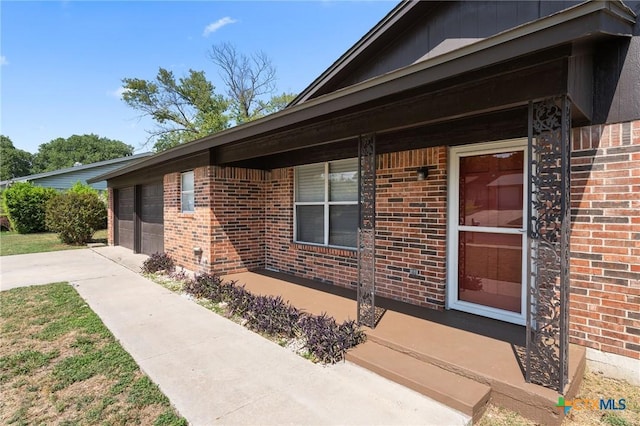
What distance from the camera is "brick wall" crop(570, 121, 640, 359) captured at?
3.12 metres

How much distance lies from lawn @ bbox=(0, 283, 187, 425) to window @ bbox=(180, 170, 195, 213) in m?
3.41

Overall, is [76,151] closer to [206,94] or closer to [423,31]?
[206,94]

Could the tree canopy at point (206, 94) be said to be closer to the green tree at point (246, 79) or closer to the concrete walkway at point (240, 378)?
the green tree at point (246, 79)

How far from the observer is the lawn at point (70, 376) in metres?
2.75

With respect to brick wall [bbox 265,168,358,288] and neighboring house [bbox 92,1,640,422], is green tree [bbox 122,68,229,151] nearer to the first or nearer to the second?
brick wall [bbox 265,168,358,288]

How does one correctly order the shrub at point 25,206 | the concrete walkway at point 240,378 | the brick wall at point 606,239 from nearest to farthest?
the concrete walkway at point 240,378 < the brick wall at point 606,239 < the shrub at point 25,206

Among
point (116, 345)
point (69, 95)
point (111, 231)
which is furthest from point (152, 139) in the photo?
point (116, 345)

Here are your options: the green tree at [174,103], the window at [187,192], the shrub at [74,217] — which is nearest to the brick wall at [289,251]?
the window at [187,192]

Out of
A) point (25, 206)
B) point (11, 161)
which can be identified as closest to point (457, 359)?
point (25, 206)

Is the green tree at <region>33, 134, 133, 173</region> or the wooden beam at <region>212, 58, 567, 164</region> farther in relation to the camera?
the green tree at <region>33, 134, 133, 173</region>

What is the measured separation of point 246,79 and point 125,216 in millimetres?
18282

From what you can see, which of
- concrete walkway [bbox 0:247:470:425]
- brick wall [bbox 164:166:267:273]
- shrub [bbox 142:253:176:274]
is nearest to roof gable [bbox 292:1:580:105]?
brick wall [bbox 164:166:267:273]

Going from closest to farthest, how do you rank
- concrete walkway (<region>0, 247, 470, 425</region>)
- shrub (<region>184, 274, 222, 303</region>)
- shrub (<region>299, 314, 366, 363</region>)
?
1. concrete walkway (<region>0, 247, 470, 425</region>)
2. shrub (<region>299, 314, 366, 363</region>)
3. shrub (<region>184, 274, 222, 303</region>)

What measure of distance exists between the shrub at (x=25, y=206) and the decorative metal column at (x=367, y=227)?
2096 cm
